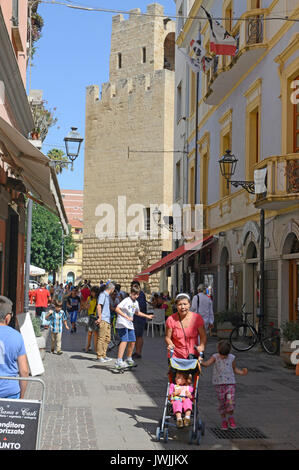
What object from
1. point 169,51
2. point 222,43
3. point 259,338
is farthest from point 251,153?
point 169,51

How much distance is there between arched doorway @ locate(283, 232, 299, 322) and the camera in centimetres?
1517

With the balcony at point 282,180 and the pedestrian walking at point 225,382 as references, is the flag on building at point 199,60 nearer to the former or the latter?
the balcony at point 282,180

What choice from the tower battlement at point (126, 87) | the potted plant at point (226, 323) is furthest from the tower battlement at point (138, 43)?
the potted plant at point (226, 323)

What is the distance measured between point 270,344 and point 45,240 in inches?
2037

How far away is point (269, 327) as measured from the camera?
1556 cm

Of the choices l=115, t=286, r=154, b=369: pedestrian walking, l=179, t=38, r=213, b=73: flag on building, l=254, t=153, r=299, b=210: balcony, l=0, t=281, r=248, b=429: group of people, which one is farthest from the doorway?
l=179, t=38, r=213, b=73: flag on building

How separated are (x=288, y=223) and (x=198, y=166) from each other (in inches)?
452

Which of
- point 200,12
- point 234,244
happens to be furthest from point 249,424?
point 200,12

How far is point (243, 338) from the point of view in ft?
56.3

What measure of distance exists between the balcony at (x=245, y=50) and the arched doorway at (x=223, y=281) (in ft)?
18.4

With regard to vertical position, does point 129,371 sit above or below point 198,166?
below

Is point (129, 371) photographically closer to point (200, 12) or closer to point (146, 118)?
point (200, 12)

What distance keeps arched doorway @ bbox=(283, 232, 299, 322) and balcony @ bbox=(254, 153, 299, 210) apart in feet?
3.96

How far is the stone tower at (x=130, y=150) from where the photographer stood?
43344 millimetres
